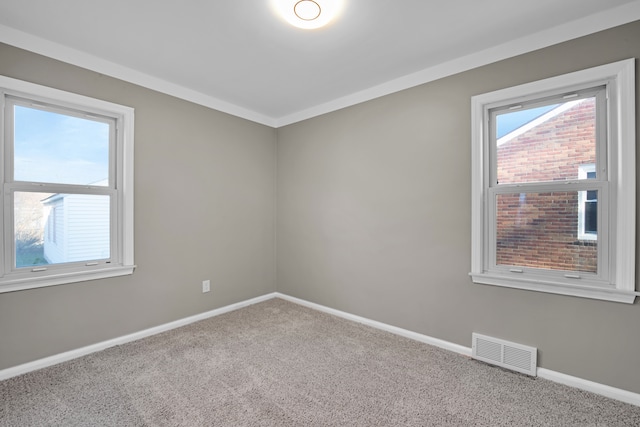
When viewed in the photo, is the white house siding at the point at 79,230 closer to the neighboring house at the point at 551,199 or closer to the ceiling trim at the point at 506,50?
the ceiling trim at the point at 506,50

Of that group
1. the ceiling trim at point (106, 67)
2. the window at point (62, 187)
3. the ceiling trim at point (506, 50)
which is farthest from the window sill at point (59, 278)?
the ceiling trim at point (506, 50)

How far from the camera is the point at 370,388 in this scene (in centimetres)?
198

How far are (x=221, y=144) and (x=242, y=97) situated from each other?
1.93 feet

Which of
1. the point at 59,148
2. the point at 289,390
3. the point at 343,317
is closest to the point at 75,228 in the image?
the point at 59,148

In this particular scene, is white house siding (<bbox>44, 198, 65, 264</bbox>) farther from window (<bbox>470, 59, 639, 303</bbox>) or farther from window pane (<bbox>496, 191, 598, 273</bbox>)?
window pane (<bbox>496, 191, 598, 273</bbox>)

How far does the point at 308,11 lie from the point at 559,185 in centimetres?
212

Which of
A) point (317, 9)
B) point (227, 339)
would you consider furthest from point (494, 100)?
point (227, 339)

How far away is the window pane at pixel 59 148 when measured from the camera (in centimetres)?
218

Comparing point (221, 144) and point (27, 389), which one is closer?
point (27, 389)

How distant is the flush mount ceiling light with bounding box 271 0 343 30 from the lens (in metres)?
1.80

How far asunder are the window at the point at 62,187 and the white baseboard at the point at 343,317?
587 mm

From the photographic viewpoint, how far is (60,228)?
2.34 metres

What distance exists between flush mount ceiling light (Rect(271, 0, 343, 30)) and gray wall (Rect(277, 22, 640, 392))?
1.18 m

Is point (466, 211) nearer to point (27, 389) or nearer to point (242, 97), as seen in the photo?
point (242, 97)
